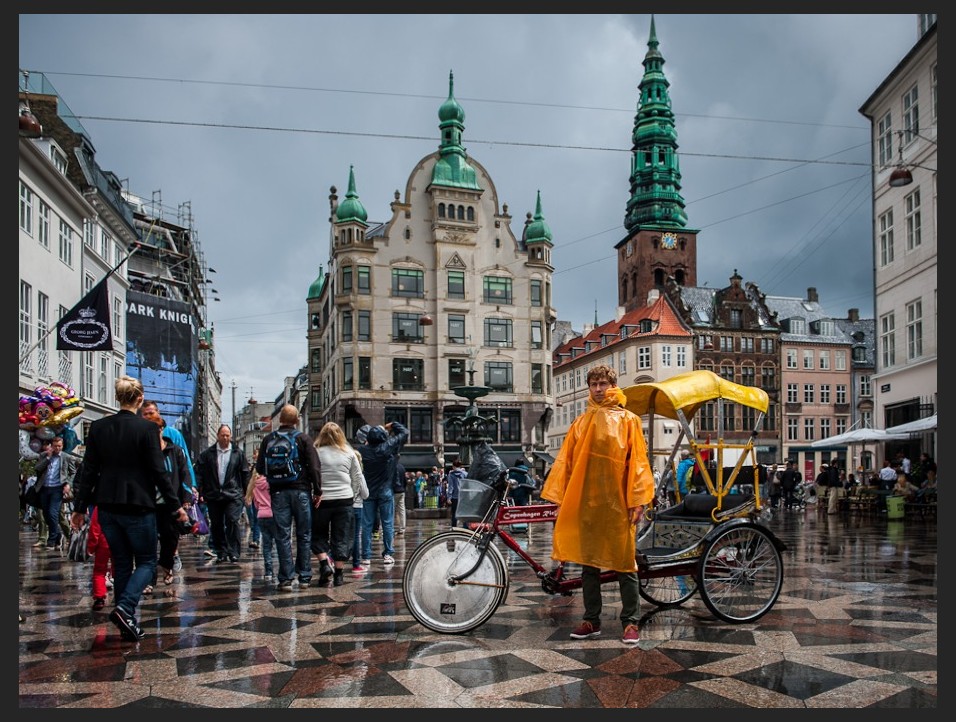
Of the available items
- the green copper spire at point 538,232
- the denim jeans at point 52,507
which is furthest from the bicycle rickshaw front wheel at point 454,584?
the green copper spire at point 538,232

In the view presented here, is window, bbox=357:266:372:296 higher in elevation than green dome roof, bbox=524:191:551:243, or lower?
lower

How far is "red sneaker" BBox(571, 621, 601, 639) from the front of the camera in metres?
6.19

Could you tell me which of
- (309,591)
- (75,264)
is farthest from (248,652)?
(75,264)

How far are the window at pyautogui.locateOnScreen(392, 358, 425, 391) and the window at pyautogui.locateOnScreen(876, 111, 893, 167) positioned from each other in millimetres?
29740

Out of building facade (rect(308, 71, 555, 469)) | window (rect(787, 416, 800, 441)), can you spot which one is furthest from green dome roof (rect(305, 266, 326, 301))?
window (rect(787, 416, 800, 441))

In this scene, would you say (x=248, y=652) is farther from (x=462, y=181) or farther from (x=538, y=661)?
(x=462, y=181)

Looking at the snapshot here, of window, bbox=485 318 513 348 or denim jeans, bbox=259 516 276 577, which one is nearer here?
denim jeans, bbox=259 516 276 577

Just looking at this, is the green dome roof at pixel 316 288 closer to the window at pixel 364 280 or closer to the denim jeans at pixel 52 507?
the window at pixel 364 280

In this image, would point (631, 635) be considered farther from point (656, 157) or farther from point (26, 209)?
point (656, 157)

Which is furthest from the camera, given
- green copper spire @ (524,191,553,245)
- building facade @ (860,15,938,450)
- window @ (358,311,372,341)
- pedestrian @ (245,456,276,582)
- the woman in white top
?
green copper spire @ (524,191,553,245)

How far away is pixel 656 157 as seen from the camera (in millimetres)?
87062

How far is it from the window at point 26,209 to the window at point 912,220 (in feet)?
89.9

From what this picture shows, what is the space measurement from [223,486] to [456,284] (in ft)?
148

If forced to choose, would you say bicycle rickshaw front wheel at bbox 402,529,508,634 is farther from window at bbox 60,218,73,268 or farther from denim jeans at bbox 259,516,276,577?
window at bbox 60,218,73,268
